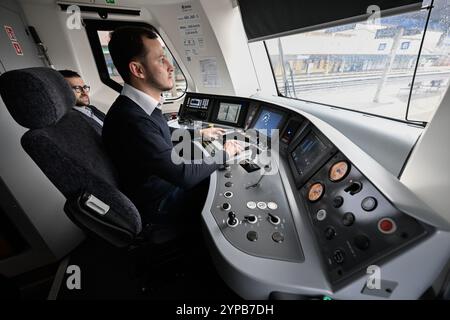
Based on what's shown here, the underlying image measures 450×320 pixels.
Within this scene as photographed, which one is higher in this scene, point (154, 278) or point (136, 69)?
point (136, 69)

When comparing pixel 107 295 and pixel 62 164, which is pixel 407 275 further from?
pixel 107 295

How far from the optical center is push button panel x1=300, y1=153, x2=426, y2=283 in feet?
1.61

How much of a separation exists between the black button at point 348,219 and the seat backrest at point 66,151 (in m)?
0.79

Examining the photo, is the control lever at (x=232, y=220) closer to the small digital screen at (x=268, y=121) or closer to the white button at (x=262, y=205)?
the white button at (x=262, y=205)

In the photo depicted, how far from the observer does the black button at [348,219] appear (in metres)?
0.59

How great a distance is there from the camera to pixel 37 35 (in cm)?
202

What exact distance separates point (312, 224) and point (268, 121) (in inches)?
37.7

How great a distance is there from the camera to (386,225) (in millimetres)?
518

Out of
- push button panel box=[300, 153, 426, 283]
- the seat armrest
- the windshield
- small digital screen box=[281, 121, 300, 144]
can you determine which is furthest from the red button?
the seat armrest

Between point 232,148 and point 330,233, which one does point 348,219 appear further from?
point 232,148

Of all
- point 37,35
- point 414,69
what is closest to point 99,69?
point 37,35

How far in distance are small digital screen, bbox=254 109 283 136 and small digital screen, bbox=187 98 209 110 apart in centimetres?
73

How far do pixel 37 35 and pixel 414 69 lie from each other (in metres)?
3.22

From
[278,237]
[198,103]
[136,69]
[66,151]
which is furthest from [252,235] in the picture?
[198,103]
